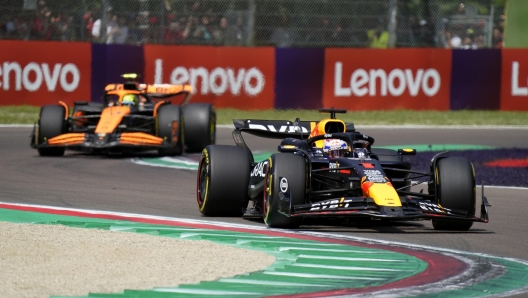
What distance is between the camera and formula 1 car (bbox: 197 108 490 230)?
28.8ft

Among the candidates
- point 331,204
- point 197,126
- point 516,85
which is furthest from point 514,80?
point 331,204

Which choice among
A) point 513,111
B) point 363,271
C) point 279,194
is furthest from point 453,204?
point 513,111

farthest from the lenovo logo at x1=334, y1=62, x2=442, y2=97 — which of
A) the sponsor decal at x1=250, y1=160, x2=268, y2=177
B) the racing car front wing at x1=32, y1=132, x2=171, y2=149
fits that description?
the sponsor decal at x1=250, y1=160, x2=268, y2=177

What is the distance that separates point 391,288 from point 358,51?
17.9 meters

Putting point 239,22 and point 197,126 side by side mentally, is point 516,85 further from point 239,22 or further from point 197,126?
point 197,126

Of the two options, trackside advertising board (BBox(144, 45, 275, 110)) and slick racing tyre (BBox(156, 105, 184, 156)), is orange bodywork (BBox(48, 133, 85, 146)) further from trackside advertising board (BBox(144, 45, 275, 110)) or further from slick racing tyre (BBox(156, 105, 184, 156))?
trackside advertising board (BBox(144, 45, 275, 110))

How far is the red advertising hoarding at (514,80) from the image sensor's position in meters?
24.1

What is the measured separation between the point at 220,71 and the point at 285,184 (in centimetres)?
1514

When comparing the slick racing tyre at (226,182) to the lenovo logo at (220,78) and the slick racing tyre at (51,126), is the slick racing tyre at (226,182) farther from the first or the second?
the lenovo logo at (220,78)

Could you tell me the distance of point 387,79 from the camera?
24125 mm

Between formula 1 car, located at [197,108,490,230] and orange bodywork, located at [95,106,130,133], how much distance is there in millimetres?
5818

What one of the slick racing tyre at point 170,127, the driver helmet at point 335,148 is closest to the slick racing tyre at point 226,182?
the driver helmet at point 335,148

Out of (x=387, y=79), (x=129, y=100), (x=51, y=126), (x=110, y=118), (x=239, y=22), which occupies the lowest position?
(x=51, y=126)

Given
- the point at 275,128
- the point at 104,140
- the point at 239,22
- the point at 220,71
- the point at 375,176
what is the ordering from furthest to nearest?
the point at 239,22
the point at 220,71
the point at 104,140
the point at 275,128
the point at 375,176
